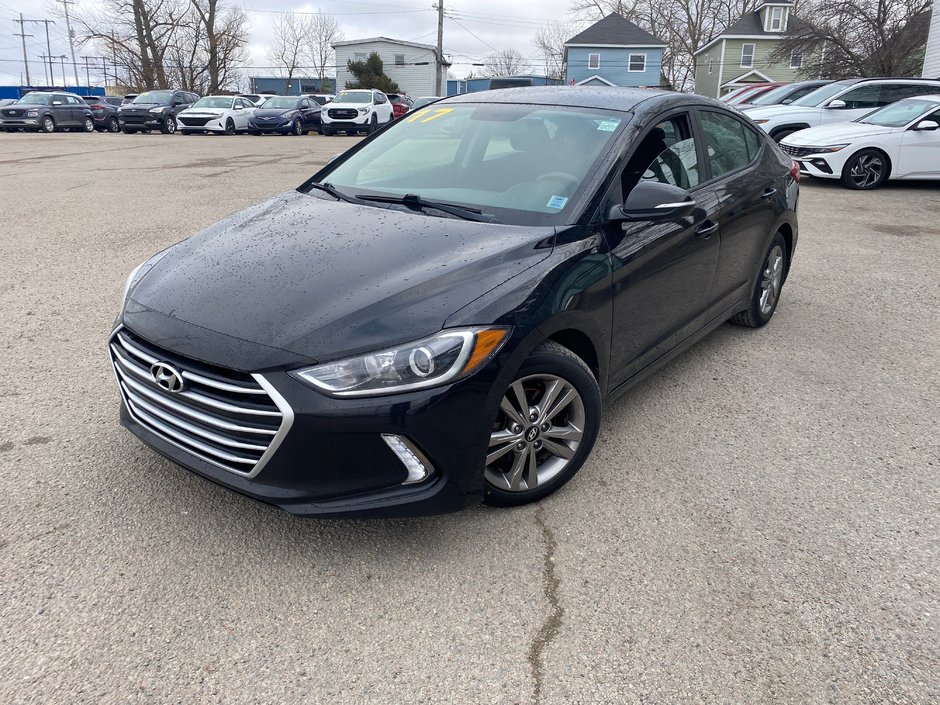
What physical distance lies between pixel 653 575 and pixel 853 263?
5795 millimetres

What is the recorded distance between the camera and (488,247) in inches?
114

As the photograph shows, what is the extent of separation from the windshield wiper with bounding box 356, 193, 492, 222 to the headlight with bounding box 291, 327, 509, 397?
0.91m

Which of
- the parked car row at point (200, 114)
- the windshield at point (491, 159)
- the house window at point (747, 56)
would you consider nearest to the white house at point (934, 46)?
the parked car row at point (200, 114)

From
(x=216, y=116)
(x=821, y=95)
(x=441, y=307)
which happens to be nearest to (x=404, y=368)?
(x=441, y=307)

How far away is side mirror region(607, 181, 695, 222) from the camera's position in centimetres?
318

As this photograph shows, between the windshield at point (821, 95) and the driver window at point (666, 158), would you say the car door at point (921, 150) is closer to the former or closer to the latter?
the windshield at point (821, 95)

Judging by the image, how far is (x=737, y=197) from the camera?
427 centimetres

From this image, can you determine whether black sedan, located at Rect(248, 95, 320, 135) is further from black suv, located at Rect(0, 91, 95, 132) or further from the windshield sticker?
the windshield sticker

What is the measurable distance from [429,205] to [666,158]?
1294 millimetres

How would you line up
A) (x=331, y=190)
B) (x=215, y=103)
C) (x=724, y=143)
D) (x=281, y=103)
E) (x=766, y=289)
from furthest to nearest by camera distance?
(x=281, y=103), (x=215, y=103), (x=766, y=289), (x=724, y=143), (x=331, y=190)

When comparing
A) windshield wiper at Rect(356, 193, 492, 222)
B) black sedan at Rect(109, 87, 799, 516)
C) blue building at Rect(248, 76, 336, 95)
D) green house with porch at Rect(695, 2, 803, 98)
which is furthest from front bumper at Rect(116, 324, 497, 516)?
blue building at Rect(248, 76, 336, 95)

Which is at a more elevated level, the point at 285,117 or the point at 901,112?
the point at 285,117

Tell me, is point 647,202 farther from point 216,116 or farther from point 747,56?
point 747,56

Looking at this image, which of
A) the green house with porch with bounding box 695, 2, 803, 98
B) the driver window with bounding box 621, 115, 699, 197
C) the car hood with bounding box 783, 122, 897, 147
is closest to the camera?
the driver window with bounding box 621, 115, 699, 197
